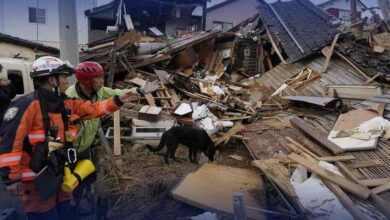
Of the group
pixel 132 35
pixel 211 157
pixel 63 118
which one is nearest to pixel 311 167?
pixel 211 157

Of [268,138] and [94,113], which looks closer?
[94,113]

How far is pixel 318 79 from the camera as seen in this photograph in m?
9.52

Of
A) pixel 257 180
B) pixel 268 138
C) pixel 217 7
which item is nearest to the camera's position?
pixel 257 180

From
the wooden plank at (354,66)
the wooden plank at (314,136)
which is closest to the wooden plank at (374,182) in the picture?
the wooden plank at (314,136)

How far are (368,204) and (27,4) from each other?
24391 millimetres

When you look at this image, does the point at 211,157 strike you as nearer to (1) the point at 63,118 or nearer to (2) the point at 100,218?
(2) the point at 100,218

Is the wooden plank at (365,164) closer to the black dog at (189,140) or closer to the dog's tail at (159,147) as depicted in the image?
the black dog at (189,140)

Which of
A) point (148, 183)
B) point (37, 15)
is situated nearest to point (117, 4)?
point (37, 15)

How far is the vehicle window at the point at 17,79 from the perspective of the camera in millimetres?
7188

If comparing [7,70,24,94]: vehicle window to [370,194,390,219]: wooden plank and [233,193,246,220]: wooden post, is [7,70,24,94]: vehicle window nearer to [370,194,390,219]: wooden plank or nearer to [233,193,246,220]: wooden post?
[233,193,246,220]: wooden post

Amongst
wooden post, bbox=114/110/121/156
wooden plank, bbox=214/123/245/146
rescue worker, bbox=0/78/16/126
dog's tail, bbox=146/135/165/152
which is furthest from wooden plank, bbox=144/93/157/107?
rescue worker, bbox=0/78/16/126

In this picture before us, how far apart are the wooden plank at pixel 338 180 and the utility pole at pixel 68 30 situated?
337cm

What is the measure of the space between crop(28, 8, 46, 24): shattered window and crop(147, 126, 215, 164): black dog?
2034 centimetres

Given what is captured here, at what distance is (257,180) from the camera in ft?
15.6
